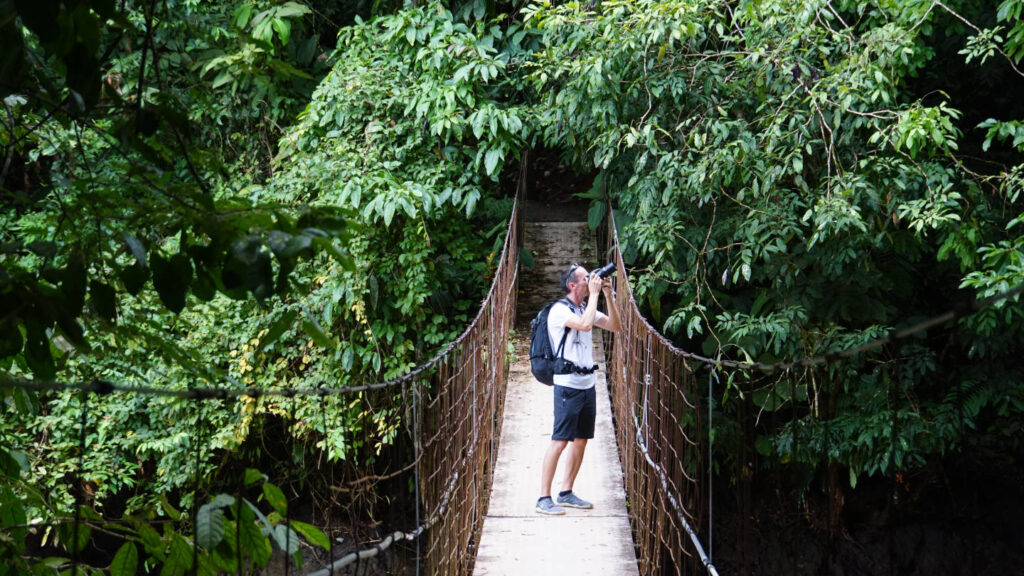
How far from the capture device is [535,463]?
379cm

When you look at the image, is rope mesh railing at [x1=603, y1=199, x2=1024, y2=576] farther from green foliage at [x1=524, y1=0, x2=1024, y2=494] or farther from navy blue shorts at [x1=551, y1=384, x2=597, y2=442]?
green foliage at [x1=524, y1=0, x2=1024, y2=494]

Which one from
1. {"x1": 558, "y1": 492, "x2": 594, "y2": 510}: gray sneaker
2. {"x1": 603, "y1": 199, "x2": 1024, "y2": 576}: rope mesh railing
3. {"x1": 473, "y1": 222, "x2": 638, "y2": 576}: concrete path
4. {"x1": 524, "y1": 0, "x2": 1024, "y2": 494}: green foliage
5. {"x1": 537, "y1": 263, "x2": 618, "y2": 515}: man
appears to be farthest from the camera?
{"x1": 524, "y1": 0, "x2": 1024, "y2": 494}: green foliage

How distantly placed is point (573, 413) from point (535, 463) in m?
0.67

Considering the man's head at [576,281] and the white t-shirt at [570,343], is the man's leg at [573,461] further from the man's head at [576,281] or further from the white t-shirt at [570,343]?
the man's head at [576,281]

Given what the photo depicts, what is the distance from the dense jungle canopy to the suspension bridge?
1.11 feet

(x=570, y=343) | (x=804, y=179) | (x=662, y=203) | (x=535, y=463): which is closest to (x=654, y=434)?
(x=570, y=343)

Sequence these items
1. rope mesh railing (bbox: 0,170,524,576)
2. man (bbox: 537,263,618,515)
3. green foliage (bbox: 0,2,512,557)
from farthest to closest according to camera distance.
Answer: green foliage (bbox: 0,2,512,557), man (bbox: 537,263,618,515), rope mesh railing (bbox: 0,170,524,576)

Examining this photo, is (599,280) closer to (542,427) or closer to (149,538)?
(542,427)

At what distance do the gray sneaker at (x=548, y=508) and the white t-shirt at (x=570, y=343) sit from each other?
418 millimetres

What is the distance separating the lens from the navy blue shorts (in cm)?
320

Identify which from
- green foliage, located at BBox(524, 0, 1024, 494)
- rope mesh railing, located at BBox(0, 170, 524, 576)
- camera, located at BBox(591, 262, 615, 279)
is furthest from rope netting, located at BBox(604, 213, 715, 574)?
rope mesh railing, located at BBox(0, 170, 524, 576)

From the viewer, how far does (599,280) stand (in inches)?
129

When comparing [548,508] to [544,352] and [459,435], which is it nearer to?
[459,435]

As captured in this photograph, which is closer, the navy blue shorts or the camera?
A: the navy blue shorts
